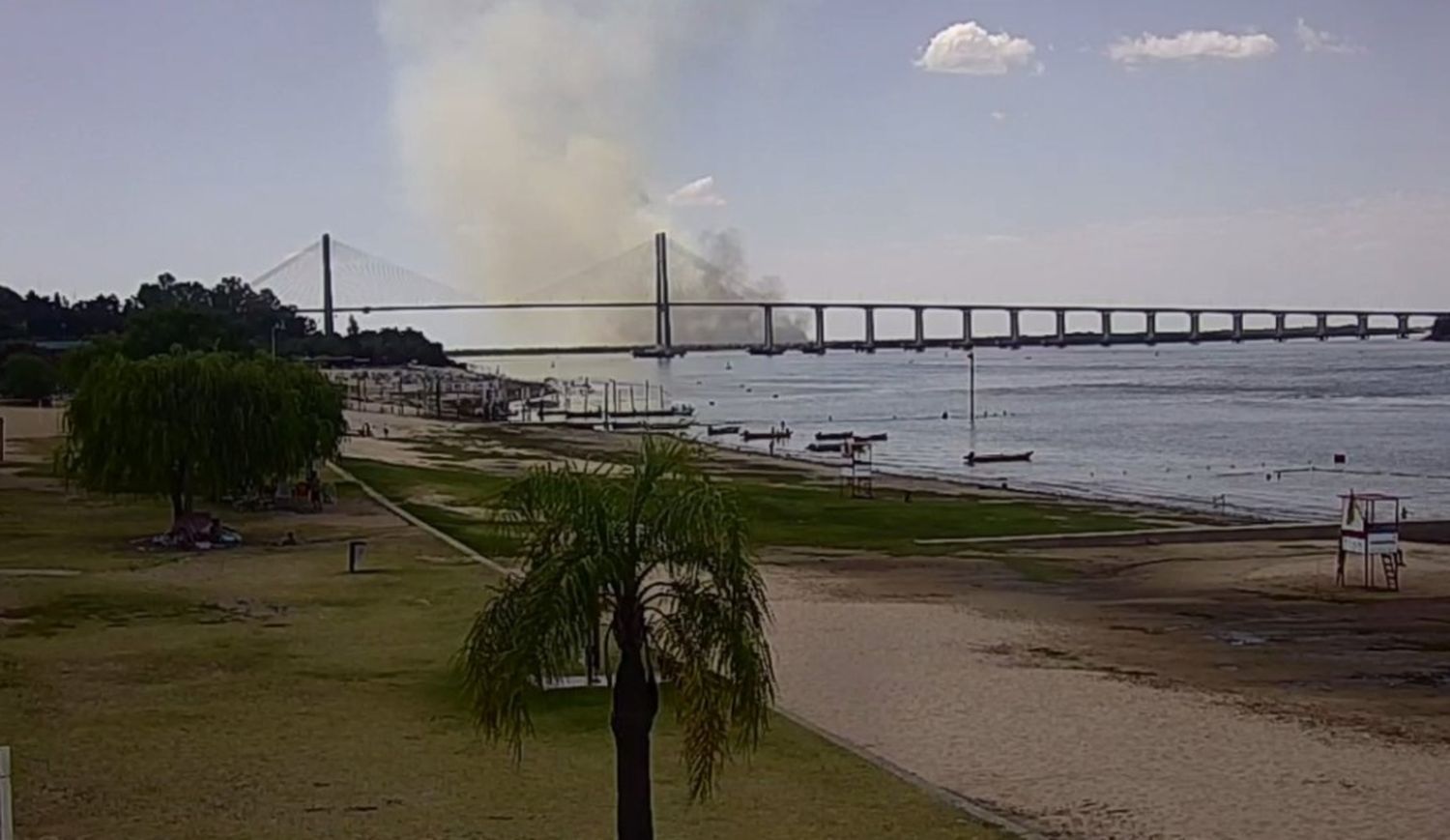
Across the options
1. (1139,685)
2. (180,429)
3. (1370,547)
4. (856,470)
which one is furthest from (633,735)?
(856,470)

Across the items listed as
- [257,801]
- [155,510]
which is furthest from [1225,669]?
[155,510]

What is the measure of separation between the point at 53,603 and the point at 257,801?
10.5 metres

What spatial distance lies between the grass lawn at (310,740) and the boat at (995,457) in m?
45.5

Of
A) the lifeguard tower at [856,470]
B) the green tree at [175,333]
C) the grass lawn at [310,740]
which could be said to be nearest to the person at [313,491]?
the grass lawn at [310,740]

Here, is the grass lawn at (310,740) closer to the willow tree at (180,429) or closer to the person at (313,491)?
the willow tree at (180,429)

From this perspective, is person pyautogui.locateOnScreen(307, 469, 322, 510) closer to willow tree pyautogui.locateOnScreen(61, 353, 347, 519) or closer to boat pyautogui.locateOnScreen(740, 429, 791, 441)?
willow tree pyautogui.locateOnScreen(61, 353, 347, 519)

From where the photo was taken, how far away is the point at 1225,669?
1989 centimetres

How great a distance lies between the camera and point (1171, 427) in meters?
87.2

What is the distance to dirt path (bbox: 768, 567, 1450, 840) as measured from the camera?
13.2 metres

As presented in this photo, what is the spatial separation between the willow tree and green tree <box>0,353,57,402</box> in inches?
2167

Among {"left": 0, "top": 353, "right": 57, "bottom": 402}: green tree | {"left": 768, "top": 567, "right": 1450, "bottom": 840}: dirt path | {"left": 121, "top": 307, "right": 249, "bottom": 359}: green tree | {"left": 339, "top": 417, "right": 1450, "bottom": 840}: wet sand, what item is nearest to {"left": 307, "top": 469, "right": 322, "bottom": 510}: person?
{"left": 339, "top": 417, "right": 1450, "bottom": 840}: wet sand

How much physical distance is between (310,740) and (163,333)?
51.9 metres

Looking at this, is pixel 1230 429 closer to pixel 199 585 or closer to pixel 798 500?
pixel 798 500

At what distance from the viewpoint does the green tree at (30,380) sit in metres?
83.4
